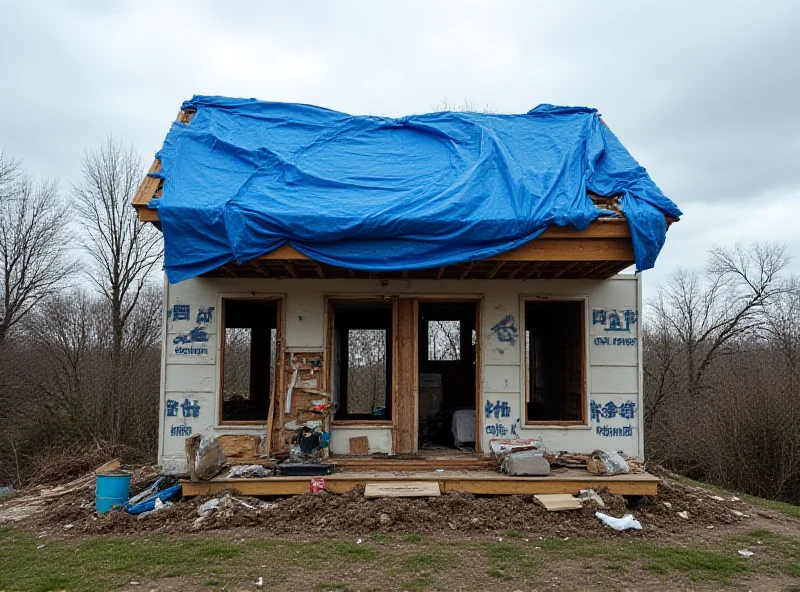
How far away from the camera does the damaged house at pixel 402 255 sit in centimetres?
792

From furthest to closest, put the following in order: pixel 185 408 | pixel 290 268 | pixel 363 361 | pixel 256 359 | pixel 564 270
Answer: pixel 363 361 → pixel 256 359 → pixel 185 408 → pixel 564 270 → pixel 290 268

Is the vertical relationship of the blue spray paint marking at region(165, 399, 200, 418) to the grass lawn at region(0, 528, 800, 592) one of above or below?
above

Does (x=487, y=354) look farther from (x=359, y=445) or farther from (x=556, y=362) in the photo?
(x=556, y=362)

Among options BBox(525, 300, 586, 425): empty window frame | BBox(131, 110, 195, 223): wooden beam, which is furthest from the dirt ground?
BBox(131, 110, 195, 223): wooden beam

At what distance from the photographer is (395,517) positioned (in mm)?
7105

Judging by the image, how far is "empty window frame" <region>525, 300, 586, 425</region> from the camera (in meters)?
9.78

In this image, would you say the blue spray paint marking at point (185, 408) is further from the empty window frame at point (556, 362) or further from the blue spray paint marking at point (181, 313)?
the empty window frame at point (556, 362)

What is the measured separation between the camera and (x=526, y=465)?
802 centimetres

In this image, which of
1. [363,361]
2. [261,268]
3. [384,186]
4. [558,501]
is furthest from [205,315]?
[363,361]

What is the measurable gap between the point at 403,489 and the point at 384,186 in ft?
12.7

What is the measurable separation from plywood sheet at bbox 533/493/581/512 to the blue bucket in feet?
16.3

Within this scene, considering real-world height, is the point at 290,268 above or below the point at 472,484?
above

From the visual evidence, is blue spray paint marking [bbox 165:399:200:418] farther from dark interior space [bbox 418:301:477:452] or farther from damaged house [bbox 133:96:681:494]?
dark interior space [bbox 418:301:477:452]

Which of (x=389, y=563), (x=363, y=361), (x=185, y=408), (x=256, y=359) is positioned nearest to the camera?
(x=389, y=563)
